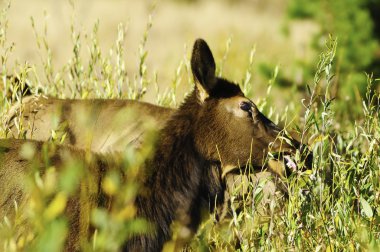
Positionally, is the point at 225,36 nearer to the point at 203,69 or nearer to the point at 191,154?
the point at 203,69

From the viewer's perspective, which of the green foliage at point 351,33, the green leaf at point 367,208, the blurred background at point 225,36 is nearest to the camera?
the green leaf at point 367,208

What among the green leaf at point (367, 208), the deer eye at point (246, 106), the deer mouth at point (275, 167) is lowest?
the deer mouth at point (275, 167)

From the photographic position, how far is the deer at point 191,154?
5059mm

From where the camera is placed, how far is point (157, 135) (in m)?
5.55

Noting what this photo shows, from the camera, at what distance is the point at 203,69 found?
19.7ft

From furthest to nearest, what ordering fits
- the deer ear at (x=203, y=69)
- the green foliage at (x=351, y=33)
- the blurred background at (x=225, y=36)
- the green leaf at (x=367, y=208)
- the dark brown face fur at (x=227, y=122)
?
the green foliage at (x=351, y=33), the blurred background at (x=225, y=36), the deer ear at (x=203, y=69), the dark brown face fur at (x=227, y=122), the green leaf at (x=367, y=208)

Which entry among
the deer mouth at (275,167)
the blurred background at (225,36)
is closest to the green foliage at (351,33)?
the blurred background at (225,36)

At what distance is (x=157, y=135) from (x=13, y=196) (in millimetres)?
1087

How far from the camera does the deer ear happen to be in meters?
5.95

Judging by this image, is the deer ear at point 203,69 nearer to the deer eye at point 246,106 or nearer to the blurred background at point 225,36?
the deer eye at point 246,106

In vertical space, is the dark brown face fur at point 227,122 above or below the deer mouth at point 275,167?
above

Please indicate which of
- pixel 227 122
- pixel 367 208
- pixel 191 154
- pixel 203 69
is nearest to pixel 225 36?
pixel 203 69

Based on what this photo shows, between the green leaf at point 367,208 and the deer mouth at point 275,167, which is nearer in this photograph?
the green leaf at point 367,208

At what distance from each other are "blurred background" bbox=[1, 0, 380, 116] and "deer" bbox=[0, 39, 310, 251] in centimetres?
88
